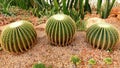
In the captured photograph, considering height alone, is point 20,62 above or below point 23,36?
below

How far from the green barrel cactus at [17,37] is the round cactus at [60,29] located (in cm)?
24

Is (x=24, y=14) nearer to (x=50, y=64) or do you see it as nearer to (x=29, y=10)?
(x=29, y=10)

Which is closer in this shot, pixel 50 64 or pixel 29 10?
pixel 50 64

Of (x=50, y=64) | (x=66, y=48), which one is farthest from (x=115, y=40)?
(x=50, y=64)

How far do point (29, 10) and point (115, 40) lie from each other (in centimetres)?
258

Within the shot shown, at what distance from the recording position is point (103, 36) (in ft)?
12.2

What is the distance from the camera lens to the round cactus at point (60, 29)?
12.2 feet

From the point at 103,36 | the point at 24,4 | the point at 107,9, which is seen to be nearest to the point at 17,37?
the point at 103,36

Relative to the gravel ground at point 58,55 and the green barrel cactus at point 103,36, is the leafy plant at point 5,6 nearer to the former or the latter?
the gravel ground at point 58,55

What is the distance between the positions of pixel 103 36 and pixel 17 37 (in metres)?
1.00

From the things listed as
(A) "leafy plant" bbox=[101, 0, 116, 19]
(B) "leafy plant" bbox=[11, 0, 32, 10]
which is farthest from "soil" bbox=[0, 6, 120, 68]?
(B) "leafy plant" bbox=[11, 0, 32, 10]

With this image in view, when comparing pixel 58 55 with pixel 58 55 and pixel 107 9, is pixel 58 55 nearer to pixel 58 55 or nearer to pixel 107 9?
pixel 58 55

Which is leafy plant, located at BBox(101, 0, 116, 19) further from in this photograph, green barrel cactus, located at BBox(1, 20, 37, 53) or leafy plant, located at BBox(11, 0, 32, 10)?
green barrel cactus, located at BBox(1, 20, 37, 53)

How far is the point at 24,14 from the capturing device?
5758mm
